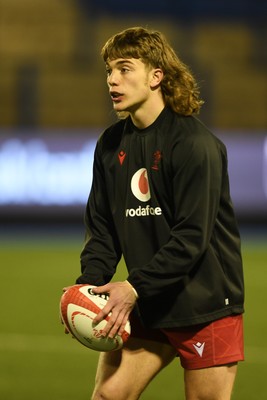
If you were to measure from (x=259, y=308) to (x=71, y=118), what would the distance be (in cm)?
876

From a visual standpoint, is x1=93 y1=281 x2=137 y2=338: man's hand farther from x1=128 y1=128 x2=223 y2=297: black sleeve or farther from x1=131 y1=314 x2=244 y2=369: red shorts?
x1=131 y1=314 x2=244 y2=369: red shorts

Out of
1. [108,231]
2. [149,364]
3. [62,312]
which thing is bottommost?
[149,364]

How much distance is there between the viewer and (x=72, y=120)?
17438 mm

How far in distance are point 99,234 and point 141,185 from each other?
38cm

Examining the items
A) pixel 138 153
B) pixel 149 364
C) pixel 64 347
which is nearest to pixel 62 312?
pixel 149 364

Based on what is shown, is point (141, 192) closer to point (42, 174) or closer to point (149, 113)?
point (149, 113)

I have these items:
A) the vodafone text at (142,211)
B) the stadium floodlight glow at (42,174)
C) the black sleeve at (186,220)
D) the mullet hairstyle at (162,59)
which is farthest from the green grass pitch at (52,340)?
the mullet hairstyle at (162,59)

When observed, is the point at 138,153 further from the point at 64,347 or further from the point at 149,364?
the point at 64,347

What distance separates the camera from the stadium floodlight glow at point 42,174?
1540cm

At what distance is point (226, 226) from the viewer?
4055mm

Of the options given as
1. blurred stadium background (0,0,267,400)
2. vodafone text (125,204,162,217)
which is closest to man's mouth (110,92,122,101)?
vodafone text (125,204,162,217)

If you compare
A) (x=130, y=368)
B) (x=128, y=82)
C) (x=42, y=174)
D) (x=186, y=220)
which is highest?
(x=128, y=82)

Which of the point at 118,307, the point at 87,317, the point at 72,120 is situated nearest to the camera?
the point at 118,307

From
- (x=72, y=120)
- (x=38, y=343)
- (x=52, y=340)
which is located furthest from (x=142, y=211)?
(x=72, y=120)
